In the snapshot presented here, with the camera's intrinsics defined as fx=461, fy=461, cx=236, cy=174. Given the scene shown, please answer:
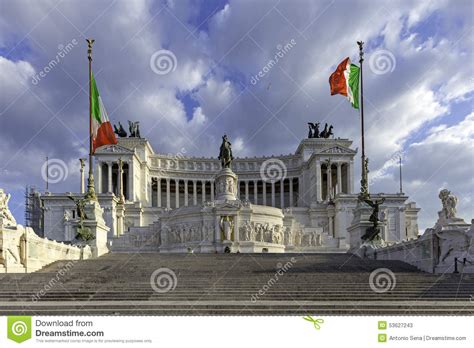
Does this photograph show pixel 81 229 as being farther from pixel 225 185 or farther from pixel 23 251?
pixel 225 185

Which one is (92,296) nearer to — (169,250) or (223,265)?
(223,265)

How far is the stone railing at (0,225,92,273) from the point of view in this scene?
1808cm

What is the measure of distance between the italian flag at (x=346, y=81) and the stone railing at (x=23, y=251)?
66.5 ft

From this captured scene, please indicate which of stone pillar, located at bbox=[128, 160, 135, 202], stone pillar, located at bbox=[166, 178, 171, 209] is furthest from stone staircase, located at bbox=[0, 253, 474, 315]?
stone pillar, located at bbox=[166, 178, 171, 209]

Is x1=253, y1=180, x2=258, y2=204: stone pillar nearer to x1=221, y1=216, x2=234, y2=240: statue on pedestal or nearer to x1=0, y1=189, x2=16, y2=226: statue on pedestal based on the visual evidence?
x1=221, y1=216, x2=234, y2=240: statue on pedestal

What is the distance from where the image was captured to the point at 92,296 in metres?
14.4

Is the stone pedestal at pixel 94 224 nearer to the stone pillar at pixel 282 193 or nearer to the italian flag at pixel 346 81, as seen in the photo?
the italian flag at pixel 346 81

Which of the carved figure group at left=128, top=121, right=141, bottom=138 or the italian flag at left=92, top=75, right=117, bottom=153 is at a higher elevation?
the carved figure group at left=128, top=121, right=141, bottom=138

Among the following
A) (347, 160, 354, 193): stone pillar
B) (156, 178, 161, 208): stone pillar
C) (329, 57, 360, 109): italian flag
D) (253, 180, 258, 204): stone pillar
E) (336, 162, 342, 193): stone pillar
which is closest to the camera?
(329, 57, 360, 109): italian flag
